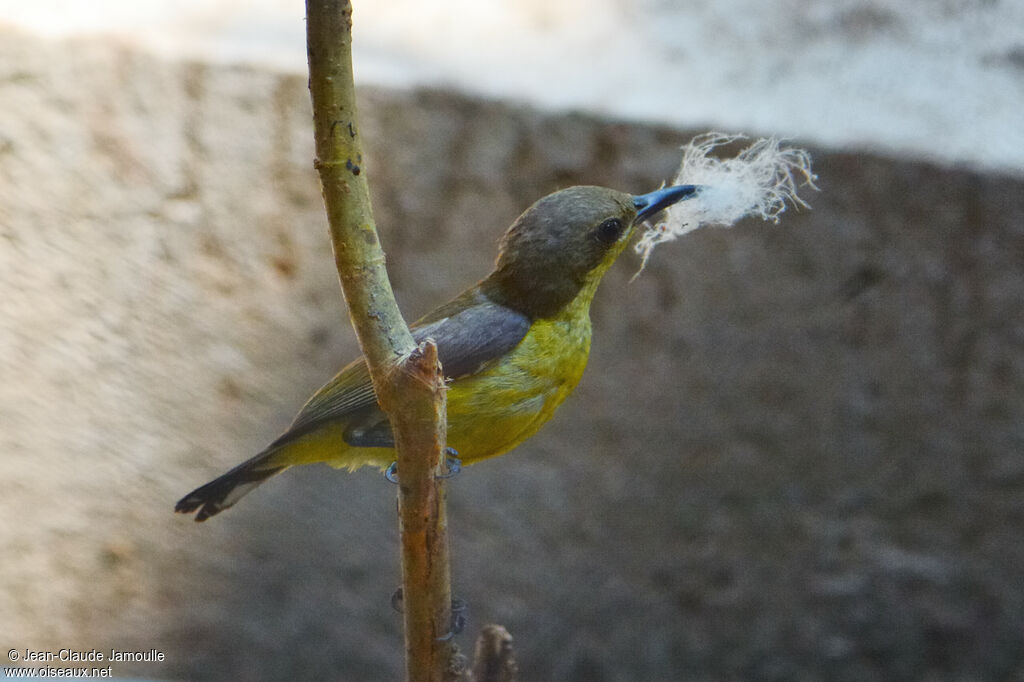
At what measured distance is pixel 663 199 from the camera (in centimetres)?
133

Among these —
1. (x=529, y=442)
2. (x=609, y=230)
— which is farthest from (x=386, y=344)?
(x=529, y=442)

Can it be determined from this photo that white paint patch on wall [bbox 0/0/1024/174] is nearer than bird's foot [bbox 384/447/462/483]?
No

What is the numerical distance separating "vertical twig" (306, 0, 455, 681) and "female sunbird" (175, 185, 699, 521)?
17 centimetres

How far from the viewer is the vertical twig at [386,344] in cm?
99

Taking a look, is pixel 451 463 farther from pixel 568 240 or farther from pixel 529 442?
pixel 529 442

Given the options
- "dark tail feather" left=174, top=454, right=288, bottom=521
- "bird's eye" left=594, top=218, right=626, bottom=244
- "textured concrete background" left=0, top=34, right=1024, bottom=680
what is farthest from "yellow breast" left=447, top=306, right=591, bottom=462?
"textured concrete background" left=0, top=34, right=1024, bottom=680

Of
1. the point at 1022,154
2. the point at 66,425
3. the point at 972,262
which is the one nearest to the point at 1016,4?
the point at 1022,154

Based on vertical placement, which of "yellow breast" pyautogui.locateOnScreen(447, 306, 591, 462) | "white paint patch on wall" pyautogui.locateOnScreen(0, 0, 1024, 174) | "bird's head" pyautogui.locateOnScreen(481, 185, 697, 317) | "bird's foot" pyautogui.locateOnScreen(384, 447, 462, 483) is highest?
"white paint patch on wall" pyautogui.locateOnScreen(0, 0, 1024, 174)

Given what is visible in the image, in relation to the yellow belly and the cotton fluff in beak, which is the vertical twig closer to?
the yellow belly

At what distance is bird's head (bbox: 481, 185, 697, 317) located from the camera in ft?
4.42

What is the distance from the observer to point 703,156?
1.42 meters

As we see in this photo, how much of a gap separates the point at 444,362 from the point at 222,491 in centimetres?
→ 38

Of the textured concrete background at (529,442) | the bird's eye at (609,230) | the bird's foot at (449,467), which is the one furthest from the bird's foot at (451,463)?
the textured concrete background at (529,442)

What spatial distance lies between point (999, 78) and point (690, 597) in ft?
4.87
